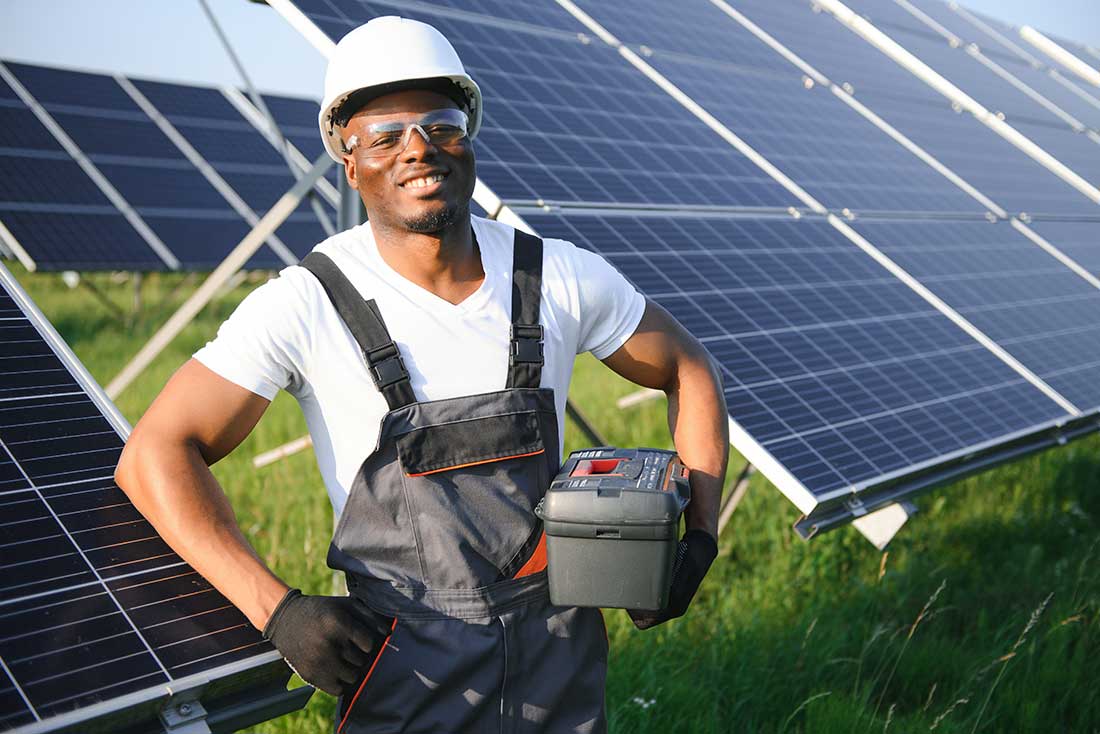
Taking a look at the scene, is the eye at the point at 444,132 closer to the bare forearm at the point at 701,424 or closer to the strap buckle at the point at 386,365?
the strap buckle at the point at 386,365

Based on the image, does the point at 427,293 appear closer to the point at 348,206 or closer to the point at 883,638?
the point at 348,206

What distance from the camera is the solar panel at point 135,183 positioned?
10.4m

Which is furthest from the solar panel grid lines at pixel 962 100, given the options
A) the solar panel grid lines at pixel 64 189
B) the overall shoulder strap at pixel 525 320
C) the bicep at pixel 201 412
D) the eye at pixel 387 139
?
the bicep at pixel 201 412

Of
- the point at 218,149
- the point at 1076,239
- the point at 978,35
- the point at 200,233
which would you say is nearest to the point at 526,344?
the point at 1076,239

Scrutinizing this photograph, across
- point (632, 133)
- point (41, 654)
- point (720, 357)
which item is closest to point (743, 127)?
point (632, 133)

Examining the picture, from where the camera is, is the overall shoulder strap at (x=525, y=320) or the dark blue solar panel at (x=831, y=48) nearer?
the overall shoulder strap at (x=525, y=320)

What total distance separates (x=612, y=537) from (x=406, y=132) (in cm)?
102

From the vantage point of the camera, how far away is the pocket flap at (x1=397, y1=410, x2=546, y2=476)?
7.94ft

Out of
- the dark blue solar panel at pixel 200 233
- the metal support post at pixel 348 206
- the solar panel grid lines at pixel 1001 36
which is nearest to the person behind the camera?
the metal support post at pixel 348 206

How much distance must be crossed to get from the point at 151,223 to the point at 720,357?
8.50 metres

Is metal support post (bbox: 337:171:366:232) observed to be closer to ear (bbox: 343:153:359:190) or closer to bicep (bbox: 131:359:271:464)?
ear (bbox: 343:153:359:190)

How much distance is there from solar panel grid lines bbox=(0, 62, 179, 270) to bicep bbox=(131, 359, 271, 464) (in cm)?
860

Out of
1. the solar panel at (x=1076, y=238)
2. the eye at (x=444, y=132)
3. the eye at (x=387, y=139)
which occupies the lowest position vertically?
the solar panel at (x=1076, y=238)

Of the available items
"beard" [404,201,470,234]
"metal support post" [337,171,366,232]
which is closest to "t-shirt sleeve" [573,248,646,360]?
"beard" [404,201,470,234]
